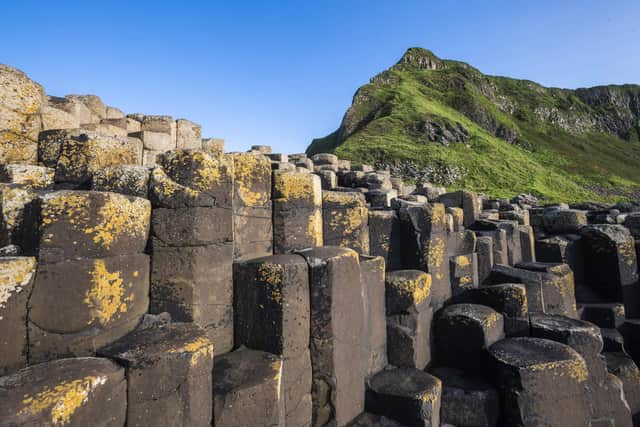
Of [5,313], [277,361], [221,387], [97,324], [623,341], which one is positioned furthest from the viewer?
[623,341]

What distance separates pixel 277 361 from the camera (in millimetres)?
2934

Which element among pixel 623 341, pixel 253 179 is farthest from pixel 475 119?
pixel 253 179

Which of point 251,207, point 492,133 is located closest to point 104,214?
point 251,207

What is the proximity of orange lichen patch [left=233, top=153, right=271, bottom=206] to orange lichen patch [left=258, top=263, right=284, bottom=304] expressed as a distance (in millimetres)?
840

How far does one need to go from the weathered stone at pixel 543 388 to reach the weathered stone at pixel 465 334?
422 mm

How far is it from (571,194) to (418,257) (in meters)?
39.9

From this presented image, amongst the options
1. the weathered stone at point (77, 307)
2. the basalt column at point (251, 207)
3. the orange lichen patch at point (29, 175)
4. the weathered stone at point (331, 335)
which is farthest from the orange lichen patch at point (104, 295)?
the weathered stone at point (331, 335)

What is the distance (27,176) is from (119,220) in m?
1.18

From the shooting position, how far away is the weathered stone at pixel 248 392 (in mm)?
2547

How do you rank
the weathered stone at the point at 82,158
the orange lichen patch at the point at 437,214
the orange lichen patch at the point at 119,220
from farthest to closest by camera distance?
the orange lichen patch at the point at 437,214 < the weathered stone at the point at 82,158 < the orange lichen patch at the point at 119,220

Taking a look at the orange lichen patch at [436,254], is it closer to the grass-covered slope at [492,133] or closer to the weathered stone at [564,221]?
the weathered stone at [564,221]

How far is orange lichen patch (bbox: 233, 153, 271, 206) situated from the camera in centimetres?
352

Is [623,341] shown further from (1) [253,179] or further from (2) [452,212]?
(1) [253,179]

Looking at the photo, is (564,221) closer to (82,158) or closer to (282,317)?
(282,317)
